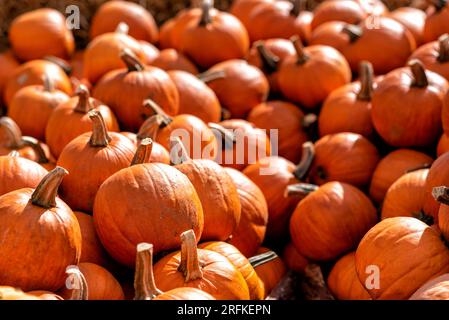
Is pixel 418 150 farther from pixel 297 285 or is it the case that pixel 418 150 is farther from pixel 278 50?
pixel 278 50

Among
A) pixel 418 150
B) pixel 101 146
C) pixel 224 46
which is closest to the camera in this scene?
pixel 101 146

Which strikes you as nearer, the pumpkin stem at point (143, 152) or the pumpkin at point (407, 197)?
the pumpkin stem at point (143, 152)

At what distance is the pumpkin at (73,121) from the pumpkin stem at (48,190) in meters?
0.98

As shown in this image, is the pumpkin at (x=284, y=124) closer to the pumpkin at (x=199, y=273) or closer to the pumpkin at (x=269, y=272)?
the pumpkin at (x=269, y=272)

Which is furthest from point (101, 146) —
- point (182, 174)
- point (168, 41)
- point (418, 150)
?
point (168, 41)

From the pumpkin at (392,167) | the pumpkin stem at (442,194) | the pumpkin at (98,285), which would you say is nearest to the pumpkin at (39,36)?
the pumpkin at (392,167)

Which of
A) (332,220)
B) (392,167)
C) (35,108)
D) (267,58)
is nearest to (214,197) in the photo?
(332,220)

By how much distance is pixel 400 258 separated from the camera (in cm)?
219

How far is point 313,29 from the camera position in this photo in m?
4.64

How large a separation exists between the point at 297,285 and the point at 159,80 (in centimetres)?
110

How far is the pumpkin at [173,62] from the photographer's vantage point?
13.4ft

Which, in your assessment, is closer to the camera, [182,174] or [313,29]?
[182,174]

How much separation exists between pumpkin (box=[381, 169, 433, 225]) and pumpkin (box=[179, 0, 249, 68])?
1.71 meters

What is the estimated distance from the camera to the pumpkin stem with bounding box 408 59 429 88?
316cm
